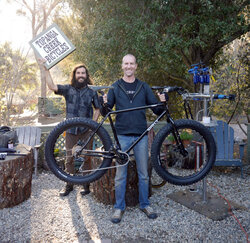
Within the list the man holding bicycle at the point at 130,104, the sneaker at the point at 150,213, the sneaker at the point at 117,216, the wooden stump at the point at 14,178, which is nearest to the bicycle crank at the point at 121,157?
the man holding bicycle at the point at 130,104

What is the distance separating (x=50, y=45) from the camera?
3281 mm

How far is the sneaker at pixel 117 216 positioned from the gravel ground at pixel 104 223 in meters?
0.06

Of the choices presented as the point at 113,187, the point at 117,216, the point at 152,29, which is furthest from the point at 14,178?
the point at 152,29

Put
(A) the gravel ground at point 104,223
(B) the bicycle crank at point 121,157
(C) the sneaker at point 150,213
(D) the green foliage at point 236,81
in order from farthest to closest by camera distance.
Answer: (D) the green foliage at point 236,81
(C) the sneaker at point 150,213
(A) the gravel ground at point 104,223
(B) the bicycle crank at point 121,157

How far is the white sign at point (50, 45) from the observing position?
328 cm

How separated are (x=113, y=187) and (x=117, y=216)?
1.78ft

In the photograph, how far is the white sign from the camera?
3.28 meters

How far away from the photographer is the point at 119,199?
12.5 feet

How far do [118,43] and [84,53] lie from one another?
1.03 metres

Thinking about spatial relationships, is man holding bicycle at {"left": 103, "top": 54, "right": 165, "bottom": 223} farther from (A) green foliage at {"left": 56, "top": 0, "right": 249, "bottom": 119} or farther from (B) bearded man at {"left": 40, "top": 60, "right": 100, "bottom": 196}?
(A) green foliage at {"left": 56, "top": 0, "right": 249, "bottom": 119}

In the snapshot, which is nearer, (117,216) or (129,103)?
(129,103)

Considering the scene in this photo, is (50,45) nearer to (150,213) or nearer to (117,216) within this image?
(117,216)

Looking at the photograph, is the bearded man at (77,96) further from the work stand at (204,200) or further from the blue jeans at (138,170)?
the work stand at (204,200)

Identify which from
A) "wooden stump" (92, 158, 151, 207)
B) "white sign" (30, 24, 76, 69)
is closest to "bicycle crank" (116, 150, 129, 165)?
"wooden stump" (92, 158, 151, 207)
